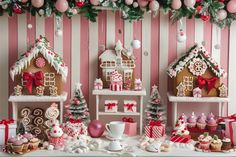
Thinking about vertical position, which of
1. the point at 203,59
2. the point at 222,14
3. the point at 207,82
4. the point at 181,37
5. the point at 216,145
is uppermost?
the point at 222,14

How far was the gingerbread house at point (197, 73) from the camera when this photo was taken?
2.26 m

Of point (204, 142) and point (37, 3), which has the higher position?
point (37, 3)

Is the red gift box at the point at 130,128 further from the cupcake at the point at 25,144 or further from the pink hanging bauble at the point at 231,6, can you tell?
the pink hanging bauble at the point at 231,6

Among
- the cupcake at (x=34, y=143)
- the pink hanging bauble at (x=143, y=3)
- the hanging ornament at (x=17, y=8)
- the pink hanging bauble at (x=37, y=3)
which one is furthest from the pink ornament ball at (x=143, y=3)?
the cupcake at (x=34, y=143)

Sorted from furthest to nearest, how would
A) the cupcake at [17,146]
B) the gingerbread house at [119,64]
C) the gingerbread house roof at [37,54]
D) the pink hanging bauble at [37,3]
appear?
the gingerbread house at [119,64] → the gingerbread house roof at [37,54] → the pink hanging bauble at [37,3] → the cupcake at [17,146]

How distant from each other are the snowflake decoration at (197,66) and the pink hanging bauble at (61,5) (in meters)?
0.69

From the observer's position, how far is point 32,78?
2217 mm

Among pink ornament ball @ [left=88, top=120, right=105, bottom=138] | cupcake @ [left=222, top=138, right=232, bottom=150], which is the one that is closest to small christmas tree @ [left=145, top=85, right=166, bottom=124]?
pink ornament ball @ [left=88, top=120, right=105, bottom=138]

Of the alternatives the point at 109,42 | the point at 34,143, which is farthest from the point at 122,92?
the point at 34,143

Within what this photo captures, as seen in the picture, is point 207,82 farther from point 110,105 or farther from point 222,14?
point 110,105

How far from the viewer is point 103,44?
7.91ft

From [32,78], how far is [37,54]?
12 cm

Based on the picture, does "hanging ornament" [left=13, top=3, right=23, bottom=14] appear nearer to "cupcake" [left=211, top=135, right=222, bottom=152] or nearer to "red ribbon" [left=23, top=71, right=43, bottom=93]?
"red ribbon" [left=23, top=71, right=43, bottom=93]

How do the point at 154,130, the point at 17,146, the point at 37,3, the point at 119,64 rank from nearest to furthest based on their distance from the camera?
the point at 17,146 < the point at 37,3 < the point at 154,130 < the point at 119,64
